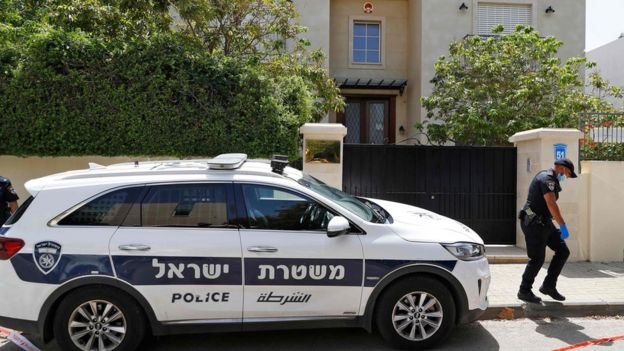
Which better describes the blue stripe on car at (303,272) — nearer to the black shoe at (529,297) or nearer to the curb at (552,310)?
the curb at (552,310)

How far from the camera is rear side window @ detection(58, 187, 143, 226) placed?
15.0ft

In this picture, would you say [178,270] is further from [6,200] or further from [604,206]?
[604,206]

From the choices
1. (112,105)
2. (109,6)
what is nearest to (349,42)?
(109,6)

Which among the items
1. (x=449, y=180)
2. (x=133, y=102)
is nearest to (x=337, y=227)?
(x=133, y=102)

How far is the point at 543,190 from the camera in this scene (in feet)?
19.6

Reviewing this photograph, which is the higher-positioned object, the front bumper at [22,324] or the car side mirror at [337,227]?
the car side mirror at [337,227]

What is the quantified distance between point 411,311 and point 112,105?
553 cm

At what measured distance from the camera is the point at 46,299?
14.4 ft

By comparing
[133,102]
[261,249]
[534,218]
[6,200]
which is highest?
[133,102]

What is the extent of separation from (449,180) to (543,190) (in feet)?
10.5

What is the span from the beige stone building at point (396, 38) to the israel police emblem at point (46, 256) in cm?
1168

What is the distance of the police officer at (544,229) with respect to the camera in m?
5.98

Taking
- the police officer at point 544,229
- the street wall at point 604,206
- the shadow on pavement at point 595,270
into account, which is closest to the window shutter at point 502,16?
the street wall at point 604,206

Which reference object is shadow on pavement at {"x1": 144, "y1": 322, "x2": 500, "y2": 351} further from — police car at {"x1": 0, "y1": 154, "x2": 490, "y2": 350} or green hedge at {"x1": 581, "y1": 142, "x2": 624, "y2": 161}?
green hedge at {"x1": 581, "y1": 142, "x2": 624, "y2": 161}
